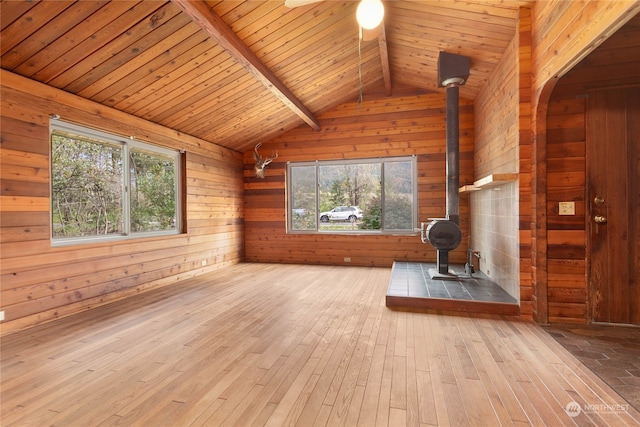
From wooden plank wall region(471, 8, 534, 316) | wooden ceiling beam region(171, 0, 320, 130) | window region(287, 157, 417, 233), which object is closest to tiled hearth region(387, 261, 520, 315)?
wooden plank wall region(471, 8, 534, 316)

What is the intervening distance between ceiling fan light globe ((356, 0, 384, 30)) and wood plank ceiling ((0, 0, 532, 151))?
0.95 metres

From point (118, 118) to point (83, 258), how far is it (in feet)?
6.05

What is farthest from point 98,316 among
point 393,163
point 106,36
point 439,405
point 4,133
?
point 393,163

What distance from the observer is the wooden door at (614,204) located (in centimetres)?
285

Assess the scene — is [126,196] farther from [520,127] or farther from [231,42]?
[520,127]

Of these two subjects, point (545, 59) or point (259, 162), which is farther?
point (259, 162)

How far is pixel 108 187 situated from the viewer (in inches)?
156

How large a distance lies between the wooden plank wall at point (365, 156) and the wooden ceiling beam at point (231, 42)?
1.60 m

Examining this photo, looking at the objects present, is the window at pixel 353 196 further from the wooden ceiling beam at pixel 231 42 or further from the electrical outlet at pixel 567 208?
the electrical outlet at pixel 567 208

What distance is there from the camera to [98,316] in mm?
3291

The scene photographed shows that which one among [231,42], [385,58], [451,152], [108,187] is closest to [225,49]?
[231,42]

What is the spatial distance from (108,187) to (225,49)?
237 centimetres

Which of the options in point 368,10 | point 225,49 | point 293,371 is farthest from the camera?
point 225,49

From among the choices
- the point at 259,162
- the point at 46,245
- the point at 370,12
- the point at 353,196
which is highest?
the point at 370,12
